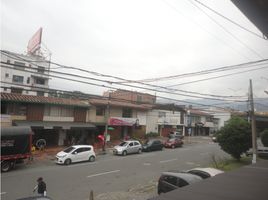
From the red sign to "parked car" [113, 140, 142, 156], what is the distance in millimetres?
26160

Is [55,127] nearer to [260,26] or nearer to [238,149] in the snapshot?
[238,149]

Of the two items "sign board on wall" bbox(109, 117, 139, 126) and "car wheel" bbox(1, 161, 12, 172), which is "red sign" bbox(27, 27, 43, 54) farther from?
"car wheel" bbox(1, 161, 12, 172)

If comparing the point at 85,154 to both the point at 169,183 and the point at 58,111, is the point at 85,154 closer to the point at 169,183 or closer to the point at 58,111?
the point at 58,111

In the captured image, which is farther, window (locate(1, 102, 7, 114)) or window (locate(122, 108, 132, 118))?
window (locate(122, 108, 132, 118))

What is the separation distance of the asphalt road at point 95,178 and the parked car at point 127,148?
3439 millimetres

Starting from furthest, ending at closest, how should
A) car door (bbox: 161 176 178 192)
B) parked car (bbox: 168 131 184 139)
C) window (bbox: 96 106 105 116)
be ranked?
parked car (bbox: 168 131 184 139)
window (bbox: 96 106 105 116)
car door (bbox: 161 176 178 192)

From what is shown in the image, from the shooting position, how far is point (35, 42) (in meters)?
49.1

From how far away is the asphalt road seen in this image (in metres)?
15.3

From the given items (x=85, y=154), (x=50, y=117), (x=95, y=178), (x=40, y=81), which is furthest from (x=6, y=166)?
(x=40, y=81)

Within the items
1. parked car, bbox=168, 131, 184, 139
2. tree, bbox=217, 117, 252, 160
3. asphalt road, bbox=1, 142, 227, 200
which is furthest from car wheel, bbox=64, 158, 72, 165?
parked car, bbox=168, 131, 184, 139

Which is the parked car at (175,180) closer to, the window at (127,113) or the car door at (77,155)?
the car door at (77,155)

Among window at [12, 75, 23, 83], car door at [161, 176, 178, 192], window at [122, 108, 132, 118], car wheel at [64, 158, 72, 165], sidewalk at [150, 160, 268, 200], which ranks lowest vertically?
car wheel at [64, 158, 72, 165]

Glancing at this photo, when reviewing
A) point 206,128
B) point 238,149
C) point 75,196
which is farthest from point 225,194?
point 206,128

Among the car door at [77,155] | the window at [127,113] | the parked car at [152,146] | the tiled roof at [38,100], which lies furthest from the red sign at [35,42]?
the car door at [77,155]
